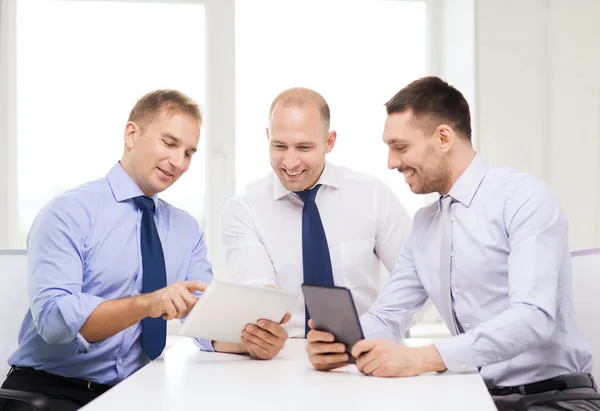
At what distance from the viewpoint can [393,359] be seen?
6.12 feet

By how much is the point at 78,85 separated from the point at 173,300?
2725 millimetres

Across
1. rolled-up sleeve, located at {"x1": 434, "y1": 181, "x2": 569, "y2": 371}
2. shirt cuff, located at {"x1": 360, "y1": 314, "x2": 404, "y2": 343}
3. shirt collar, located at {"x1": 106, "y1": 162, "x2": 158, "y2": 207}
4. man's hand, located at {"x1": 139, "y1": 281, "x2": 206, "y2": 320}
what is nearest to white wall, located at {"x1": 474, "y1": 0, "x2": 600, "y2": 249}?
shirt cuff, located at {"x1": 360, "y1": 314, "x2": 404, "y2": 343}

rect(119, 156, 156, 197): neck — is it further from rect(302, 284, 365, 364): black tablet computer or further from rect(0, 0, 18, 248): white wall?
rect(0, 0, 18, 248): white wall

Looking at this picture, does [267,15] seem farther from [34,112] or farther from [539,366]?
[539,366]

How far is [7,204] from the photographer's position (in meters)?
4.32

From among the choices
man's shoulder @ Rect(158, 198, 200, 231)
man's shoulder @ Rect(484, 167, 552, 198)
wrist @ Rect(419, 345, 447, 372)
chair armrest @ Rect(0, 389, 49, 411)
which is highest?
man's shoulder @ Rect(484, 167, 552, 198)

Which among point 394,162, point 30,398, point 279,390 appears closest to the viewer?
point 279,390

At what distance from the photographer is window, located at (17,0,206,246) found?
4.41 metres

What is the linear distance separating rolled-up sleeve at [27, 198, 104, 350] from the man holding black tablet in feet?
2.39

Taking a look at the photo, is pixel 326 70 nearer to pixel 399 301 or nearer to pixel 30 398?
pixel 399 301

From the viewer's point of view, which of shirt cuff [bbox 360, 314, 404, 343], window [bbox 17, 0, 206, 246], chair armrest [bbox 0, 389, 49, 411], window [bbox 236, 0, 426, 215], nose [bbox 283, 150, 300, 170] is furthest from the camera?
window [bbox 236, 0, 426, 215]

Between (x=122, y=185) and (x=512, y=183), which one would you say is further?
(x=122, y=185)

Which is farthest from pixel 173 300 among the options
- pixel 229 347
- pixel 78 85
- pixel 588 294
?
pixel 78 85

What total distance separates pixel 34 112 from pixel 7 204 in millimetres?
572
